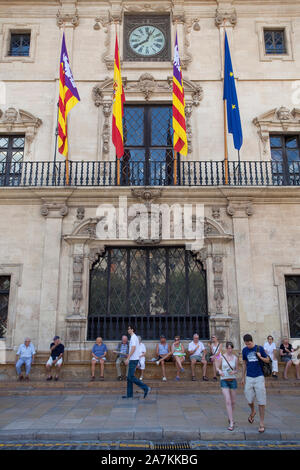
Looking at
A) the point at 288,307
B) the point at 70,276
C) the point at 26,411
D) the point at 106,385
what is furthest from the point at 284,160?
the point at 26,411

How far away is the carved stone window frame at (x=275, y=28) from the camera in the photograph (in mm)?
14195

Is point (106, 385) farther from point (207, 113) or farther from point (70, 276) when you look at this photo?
point (207, 113)

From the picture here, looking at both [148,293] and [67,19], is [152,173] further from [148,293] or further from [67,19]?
[67,19]

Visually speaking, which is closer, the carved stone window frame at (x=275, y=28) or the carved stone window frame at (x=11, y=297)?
the carved stone window frame at (x=11, y=297)

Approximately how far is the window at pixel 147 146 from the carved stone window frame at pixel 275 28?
4.22 metres

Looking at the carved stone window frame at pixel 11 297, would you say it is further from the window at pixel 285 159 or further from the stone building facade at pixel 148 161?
the window at pixel 285 159

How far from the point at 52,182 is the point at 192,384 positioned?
7672 millimetres

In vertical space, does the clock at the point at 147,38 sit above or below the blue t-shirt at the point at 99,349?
above

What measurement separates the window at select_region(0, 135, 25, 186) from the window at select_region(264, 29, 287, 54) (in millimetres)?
10109

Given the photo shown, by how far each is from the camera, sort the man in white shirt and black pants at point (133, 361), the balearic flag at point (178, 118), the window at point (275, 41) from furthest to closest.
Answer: the window at point (275, 41) → the balearic flag at point (178, 118) → the man in white shirt and black pants at point (133, 361)

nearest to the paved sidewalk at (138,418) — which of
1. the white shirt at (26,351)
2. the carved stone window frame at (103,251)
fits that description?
the white shirt at (26,351)

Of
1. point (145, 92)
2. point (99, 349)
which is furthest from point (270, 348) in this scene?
point (145, 92)

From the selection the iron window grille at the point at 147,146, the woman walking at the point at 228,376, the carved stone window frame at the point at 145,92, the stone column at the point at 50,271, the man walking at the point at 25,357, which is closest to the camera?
the woman walking at the point at 228,376

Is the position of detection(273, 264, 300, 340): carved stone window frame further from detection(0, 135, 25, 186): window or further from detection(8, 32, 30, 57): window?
detection(8, 32, 30, 57): window
